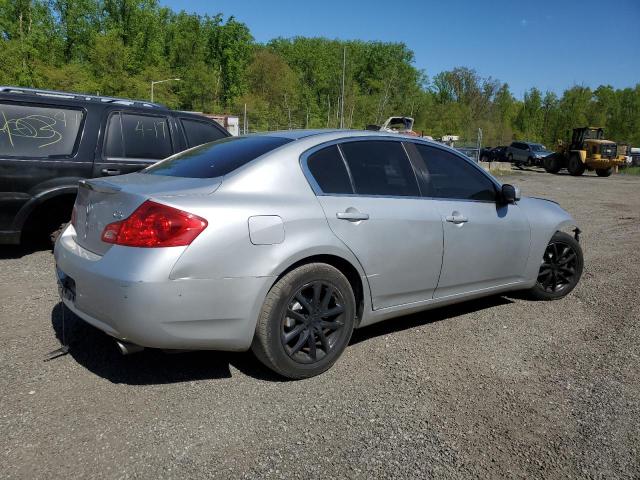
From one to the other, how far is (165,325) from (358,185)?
5.12ft

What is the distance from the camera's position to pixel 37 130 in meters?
5.70

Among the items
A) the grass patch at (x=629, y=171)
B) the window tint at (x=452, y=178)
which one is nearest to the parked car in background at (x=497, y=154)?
the grass patch at (x=629, y=171)

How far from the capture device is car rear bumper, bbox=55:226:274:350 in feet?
9.50

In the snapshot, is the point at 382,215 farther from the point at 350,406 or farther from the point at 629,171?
the point at 629,171

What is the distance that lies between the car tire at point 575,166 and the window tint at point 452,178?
29275mm

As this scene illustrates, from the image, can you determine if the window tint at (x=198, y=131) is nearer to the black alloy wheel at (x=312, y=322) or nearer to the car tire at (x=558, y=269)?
the black alloy wheel at (x=312, y=322)

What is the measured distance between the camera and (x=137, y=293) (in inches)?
113

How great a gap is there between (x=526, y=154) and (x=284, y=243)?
37977 millimetres

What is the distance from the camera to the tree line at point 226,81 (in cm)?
4847

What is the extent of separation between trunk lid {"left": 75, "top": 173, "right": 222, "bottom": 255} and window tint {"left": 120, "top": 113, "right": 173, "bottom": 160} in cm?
282

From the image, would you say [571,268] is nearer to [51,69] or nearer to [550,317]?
[550,317]

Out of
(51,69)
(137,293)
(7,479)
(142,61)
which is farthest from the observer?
(142,61)

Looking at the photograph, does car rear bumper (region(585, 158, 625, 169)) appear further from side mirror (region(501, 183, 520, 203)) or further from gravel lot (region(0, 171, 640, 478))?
side mirror (region(501, 183, 520, 203))

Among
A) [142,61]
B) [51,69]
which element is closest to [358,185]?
[51,69]
